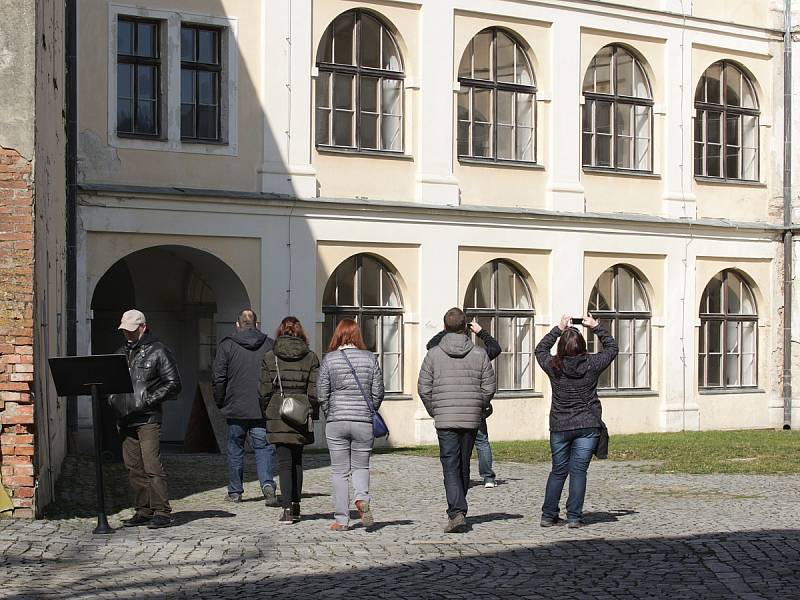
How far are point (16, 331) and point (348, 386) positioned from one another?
2816 mm

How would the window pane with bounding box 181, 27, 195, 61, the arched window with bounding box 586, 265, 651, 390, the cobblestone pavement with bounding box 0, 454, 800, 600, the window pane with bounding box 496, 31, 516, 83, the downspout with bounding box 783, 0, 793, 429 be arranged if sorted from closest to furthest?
the cobblestone pavement with bounding box 0, 454, 800, 600 < the window pane with bounding box 181, 27, 195, 61 < the window pane with bounding box 496, 31, 516, 83 < the arched window with bounding box 586, 265, 651, 390 < the downspout with bounding box 783, 0, 793, 429

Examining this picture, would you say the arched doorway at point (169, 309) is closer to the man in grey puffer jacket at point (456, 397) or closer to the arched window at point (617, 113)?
the arched window at point (617, 113)

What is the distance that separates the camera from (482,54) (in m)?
27.0

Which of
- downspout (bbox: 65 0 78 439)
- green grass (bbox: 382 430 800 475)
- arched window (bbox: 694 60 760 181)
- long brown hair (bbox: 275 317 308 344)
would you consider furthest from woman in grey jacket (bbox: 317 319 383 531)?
arched window (bbox: 694 60 760 181)

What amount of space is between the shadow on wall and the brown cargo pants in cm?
153

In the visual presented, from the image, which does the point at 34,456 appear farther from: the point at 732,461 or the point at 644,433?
the point at 644,433

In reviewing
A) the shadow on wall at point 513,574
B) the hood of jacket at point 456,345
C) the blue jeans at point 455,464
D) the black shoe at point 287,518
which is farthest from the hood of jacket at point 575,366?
the black shoe at point 287,518

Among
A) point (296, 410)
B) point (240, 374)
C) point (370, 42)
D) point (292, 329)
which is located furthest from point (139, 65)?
point (296, 410)

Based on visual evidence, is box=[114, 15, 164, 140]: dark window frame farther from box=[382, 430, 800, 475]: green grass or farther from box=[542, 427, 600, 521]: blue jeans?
box=[542, 427, 600, 521]: blue jeans

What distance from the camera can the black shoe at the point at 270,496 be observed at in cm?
1528

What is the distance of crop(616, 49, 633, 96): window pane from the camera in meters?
28.8

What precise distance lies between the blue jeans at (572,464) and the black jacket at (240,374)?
3.57 meters

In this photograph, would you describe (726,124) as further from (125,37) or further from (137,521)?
(137,521)

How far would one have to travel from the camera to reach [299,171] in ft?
81.3
